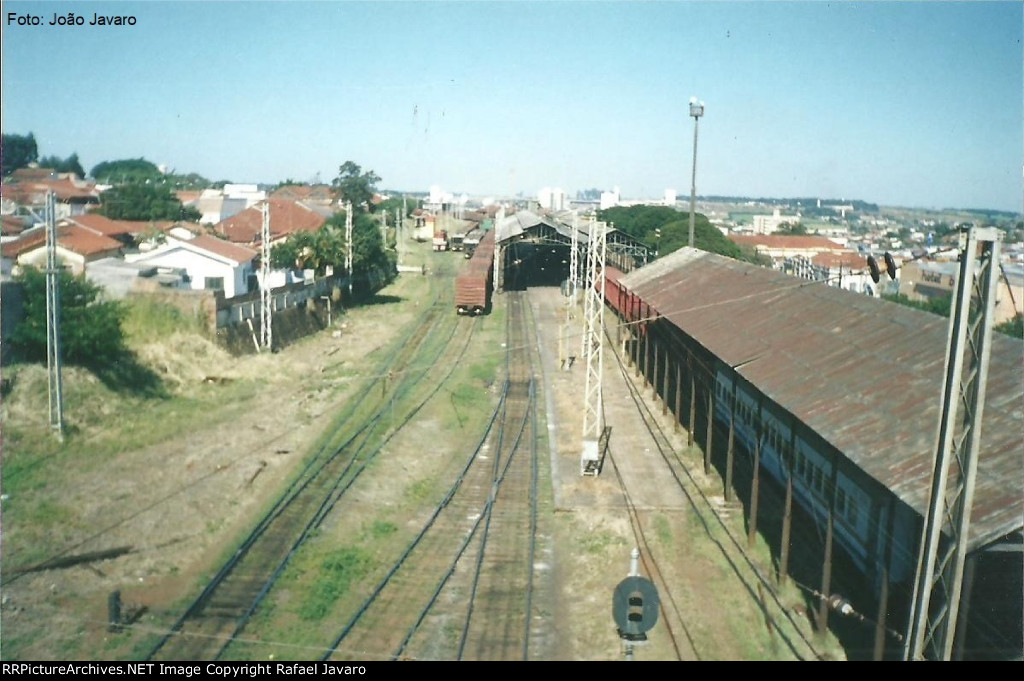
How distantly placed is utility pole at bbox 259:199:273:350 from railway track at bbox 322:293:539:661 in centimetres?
1304

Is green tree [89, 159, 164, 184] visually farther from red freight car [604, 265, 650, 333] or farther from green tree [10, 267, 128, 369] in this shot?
green tree [10, 267, 128, 369]

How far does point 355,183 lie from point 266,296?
6721 cm

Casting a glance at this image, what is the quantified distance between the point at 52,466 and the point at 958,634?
17.7 metres

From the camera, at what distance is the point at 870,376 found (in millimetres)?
13250

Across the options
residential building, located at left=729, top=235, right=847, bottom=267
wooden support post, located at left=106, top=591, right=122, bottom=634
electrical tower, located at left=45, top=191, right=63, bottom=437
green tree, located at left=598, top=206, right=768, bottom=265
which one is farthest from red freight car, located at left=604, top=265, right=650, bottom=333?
residential building, located at left=729, top=235, right=847, bottom=267

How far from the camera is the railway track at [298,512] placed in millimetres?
11391

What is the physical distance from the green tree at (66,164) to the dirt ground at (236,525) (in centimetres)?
8422

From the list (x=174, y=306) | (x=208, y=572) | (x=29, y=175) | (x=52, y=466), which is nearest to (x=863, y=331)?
(x=208, y=572)

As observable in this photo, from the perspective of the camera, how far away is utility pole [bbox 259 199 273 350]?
29.5 metres

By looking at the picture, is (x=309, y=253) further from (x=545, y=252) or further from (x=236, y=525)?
(x=236, y=525)

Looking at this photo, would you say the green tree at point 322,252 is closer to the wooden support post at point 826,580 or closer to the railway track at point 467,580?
the railway track at point 467,580

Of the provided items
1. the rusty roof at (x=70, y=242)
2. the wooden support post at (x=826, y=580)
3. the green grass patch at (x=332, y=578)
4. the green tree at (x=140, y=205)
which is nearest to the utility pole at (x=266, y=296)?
the rusty roof at (x=70, y=242)

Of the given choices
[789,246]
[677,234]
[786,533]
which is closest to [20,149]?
[677,234]
